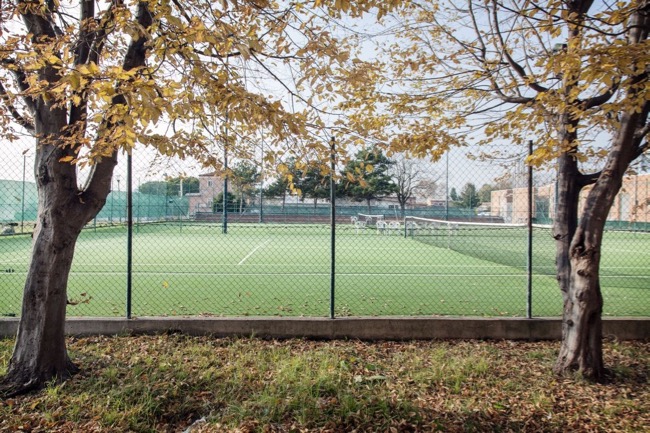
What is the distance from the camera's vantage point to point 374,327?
5242mm

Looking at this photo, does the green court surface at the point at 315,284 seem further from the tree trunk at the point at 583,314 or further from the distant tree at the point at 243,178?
the tree trunk at the point at 583,314

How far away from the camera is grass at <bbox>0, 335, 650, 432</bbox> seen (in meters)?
3.15

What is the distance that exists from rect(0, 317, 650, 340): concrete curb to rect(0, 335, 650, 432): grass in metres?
0.33

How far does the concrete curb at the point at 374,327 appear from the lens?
5207mm

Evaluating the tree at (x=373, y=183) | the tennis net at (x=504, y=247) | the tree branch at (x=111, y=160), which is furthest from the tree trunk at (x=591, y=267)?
the tree branch at (x=111, y=160)

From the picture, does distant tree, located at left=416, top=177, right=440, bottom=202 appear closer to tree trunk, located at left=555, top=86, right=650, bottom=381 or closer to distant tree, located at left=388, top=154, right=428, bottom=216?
distant tree, located at left=388, top=154, right=428, bottom=216

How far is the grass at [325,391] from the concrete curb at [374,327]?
334 millimetres

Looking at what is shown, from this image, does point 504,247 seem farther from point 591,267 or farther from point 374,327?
point 591,267

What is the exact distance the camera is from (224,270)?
436 inches

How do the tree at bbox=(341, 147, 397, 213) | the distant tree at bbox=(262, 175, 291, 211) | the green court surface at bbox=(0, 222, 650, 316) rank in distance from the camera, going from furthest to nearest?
the green court surface at bbox=(0, 222, 650, 316) → the distant tree at bbox=(262, 175, 291, 211) → the tree at bbox=(341, 147, 397, 213)

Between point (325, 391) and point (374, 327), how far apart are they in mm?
1721

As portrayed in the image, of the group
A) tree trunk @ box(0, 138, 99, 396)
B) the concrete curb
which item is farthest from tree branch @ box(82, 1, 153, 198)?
the concrete curb

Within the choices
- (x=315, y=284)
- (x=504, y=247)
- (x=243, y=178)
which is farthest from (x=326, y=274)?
(x=504, y=247)

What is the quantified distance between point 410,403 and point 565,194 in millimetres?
2753
